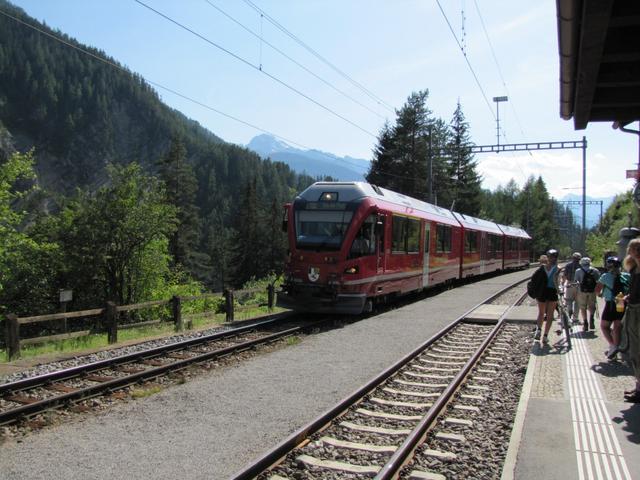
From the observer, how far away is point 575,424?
5.64 m

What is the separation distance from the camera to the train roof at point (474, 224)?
25975mm

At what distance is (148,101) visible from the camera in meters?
Result: 191

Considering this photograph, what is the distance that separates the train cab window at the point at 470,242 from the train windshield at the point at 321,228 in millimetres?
12921

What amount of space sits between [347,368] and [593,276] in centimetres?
567

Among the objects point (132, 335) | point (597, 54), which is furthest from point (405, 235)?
point (597, 54)

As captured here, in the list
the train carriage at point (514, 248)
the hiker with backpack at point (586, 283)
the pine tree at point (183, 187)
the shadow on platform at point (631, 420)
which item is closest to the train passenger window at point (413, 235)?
the hiker with backpack at point (586, 283)

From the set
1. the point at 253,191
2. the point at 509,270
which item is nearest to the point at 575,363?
the point at 509,270

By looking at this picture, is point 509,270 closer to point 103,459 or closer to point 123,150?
point 103,459

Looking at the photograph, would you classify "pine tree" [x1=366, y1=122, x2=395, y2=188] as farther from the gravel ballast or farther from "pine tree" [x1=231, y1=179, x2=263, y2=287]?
the gravel ballast

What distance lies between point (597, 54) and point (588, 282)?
5901 millimetres

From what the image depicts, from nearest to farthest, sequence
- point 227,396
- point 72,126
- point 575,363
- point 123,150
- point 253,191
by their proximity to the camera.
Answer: point 227,396 < point 575,363 < point 253,191 < point 72,126 < point 123,150

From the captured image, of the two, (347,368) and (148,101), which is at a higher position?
(148,101)

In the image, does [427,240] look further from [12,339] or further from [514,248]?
[514,248]

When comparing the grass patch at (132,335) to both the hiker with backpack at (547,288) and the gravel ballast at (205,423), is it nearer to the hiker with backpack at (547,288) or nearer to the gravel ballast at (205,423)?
the gravel ballast at (205,423)
